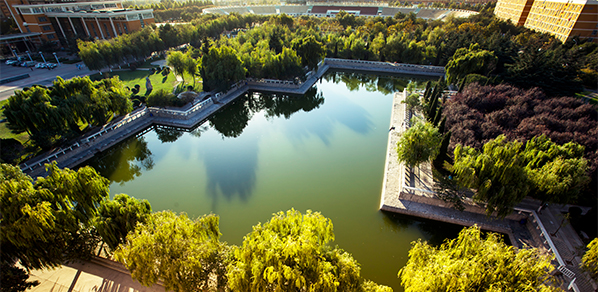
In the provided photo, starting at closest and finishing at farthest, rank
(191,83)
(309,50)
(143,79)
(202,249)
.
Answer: (202,249), (191,83), (143,79), (309,50)

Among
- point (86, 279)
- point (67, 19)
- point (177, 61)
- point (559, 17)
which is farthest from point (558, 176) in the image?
point (67, 19)

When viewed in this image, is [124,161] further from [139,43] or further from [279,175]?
[139,43]

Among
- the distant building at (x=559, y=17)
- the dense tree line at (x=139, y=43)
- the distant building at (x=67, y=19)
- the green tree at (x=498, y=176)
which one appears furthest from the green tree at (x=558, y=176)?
the distant building at (x=67, y=19)

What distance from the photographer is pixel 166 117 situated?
2419 centimetres

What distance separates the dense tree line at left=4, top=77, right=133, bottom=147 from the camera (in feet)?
54.0

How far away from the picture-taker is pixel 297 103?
29.0 m

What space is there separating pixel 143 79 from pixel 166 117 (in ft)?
43.3

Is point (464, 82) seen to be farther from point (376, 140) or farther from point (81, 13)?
point (81, 13)

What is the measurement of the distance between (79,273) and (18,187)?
422 cm

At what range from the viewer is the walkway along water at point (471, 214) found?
35.7ft

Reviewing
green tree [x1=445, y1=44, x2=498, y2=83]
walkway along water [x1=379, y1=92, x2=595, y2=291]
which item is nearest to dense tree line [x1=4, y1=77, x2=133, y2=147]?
walkway along water [x1=379, y1=92, x2=595, y2=291]

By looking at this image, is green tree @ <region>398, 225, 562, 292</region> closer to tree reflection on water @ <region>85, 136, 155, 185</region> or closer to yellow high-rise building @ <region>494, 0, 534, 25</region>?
tree reflection on water @ <region>85, 136, 155, 185</region>

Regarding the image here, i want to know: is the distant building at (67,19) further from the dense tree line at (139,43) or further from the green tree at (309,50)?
the green tree at (309,50)

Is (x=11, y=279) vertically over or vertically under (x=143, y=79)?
under
